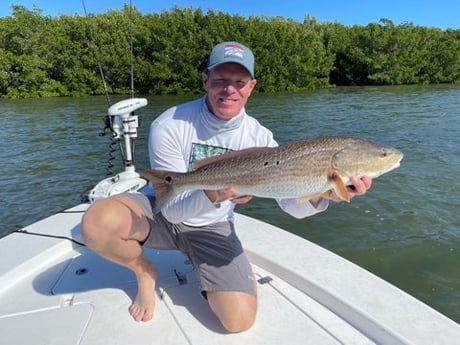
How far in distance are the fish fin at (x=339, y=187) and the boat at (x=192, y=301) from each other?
2.39ft

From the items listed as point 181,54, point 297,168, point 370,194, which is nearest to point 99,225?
point 297,168

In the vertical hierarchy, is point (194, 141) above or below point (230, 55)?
below

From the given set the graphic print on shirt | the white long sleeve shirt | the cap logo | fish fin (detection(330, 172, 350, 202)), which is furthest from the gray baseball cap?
fish fin (detection(330, 172, 350, 202))

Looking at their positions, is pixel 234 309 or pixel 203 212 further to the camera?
pixel 203 212

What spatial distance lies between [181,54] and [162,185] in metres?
43.3

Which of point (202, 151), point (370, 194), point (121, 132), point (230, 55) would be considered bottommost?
point (370, 194)

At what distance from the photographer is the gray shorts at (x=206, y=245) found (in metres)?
2.91

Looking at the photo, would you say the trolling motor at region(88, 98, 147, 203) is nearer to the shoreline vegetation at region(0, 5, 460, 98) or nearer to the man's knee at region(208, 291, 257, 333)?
the man's knee at region(208, 291, 257, 333)

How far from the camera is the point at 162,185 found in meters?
2.60

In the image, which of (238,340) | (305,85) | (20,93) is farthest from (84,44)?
(238,340)

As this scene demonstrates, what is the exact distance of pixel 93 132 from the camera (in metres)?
16.3

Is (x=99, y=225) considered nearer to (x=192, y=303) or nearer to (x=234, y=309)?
(x=192, y=303)

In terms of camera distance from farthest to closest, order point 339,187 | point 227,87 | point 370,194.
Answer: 1. point 370,194
2. point 227,87
3. point 339,187

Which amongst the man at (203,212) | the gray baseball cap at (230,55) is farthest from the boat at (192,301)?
the gray baseball cap at (230,55)
